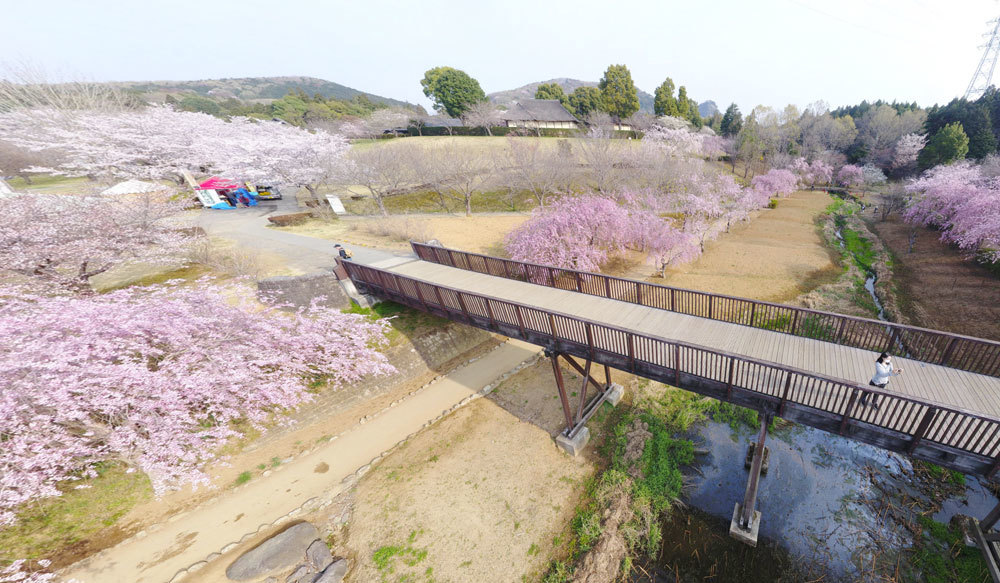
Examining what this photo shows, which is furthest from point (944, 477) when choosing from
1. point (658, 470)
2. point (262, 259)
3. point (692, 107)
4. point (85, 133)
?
point (692, 107)

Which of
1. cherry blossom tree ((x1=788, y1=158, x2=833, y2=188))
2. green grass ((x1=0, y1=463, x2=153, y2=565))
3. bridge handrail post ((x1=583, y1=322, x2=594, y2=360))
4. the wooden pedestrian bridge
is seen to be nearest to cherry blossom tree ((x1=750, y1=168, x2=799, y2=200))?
cherry blossom tree ((x1=788, y1=158, x2=833, y2=188))

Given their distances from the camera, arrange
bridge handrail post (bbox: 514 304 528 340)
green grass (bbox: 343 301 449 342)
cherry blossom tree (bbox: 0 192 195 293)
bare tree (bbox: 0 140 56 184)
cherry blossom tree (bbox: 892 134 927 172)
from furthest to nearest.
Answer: cherry blossom tree (bbox: 892 134 927 172) < bare tree (bbox: 0 140 56 184) < green grass (bbox: 343 301 449 342) < cherry blossom tree (bbox: 0 192 195 293) < bridge handrail post (bbox: 514 304 528 340)

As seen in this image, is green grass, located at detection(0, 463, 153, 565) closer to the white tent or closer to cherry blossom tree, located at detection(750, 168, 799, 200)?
the white tent

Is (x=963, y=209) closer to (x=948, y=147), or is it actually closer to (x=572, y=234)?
(x=948, y=147)

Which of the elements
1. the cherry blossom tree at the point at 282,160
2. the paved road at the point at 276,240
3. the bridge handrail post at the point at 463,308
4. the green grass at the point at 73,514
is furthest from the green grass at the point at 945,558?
the cherry blossom tree at the point at 282,160

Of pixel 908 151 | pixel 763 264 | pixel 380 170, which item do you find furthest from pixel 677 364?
pixel 908 151

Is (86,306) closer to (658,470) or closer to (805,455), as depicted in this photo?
(658,470)

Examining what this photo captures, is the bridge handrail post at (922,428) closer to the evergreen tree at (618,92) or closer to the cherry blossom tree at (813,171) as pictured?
the cherry blossom tree at (813,171)
